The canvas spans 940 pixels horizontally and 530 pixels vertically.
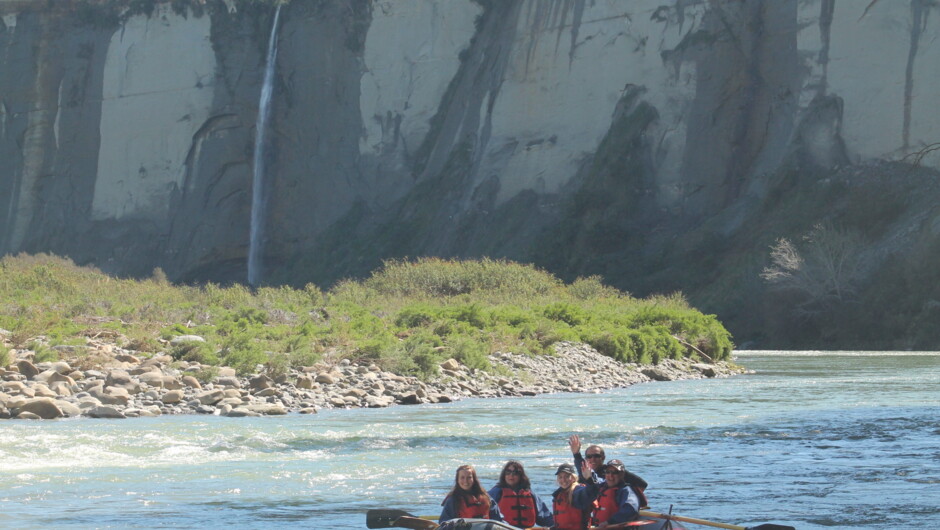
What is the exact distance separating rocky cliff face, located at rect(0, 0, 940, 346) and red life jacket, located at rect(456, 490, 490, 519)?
33267 millimetres

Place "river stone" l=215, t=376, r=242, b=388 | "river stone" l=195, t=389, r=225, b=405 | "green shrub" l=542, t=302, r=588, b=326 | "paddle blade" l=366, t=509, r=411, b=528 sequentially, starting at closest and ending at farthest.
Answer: "paddle blade" l=366, t=509, r=411, b=528
"river stone" l=195, t=389, r=225, b=405
"river stone" l=215, t=376, r=242, b=388
"green shrub" l=542, t=302, r=588, b=326

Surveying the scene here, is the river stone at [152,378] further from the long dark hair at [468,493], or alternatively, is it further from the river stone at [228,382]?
the long dark hair at [468,493]

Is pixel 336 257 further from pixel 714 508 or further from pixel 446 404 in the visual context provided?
pixel 714 508

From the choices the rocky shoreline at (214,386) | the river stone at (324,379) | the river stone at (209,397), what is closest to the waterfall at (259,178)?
the rocky shoreline at (214,386)

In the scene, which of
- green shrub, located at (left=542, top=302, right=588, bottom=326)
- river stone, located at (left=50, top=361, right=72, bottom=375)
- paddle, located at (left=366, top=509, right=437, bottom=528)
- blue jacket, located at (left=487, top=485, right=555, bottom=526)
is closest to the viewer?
paddle, located at (left=366, top=509, right=437, bottom=528)

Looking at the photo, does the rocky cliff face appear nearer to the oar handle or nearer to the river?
the river

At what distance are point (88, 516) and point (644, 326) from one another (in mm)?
23373

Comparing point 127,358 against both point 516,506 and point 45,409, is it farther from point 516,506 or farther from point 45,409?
point 516,506

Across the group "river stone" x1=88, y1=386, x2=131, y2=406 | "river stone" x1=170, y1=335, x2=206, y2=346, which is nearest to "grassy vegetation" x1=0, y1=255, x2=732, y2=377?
"river stone" x1=170, y1=335, x2=206, y2=346

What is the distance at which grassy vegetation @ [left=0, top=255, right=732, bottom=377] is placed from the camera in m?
25.4

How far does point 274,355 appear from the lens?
24109mm

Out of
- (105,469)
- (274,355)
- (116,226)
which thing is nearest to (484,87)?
(116,226)

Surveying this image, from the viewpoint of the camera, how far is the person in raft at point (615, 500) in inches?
434

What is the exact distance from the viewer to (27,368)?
22.1m
